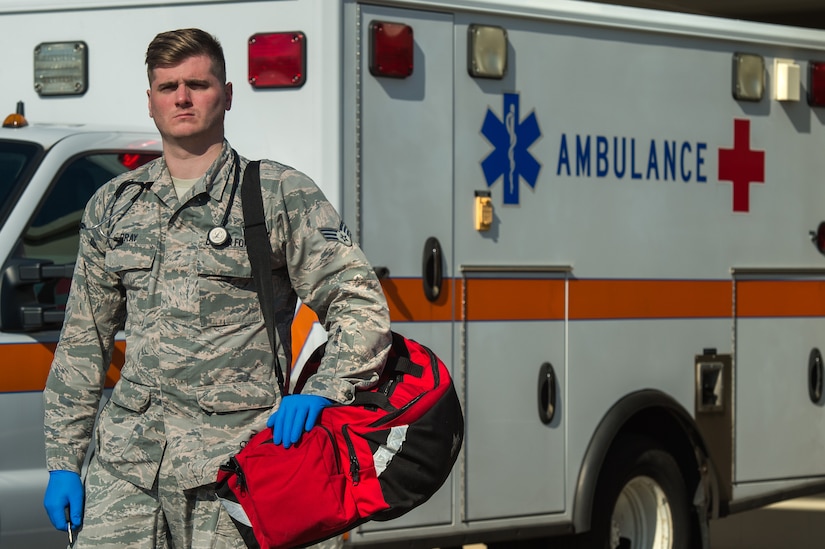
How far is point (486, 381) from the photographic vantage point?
534 cm

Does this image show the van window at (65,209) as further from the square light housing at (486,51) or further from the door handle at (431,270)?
the square light housing at (486,51)

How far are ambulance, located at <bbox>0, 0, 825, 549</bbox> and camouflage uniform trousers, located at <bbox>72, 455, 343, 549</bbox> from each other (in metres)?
1.36

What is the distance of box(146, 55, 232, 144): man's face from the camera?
3.16 meters

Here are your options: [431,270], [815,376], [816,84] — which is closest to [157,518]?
[431,270]

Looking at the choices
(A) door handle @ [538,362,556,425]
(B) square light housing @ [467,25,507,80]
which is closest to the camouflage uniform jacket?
(B) square light housing @ [467,25,507,80]

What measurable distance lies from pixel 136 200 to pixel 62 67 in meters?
2.40

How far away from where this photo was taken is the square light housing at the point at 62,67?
213 inches

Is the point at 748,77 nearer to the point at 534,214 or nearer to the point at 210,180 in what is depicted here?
the point at 534,214

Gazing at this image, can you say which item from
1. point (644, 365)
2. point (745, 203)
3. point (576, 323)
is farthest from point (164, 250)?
point (745, 203)

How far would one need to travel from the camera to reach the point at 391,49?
5.11 meters

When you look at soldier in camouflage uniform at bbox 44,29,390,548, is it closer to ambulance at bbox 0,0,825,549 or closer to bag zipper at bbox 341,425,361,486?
bag zipper at bbox 341,425,361,486

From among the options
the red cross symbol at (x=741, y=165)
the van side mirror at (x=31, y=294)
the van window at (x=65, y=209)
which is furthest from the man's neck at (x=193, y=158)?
the red cross symbol at (x=741, y=165)

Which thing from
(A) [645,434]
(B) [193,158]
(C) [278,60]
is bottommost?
(A) [645,434]

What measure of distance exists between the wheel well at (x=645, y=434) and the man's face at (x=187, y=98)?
115 inches
